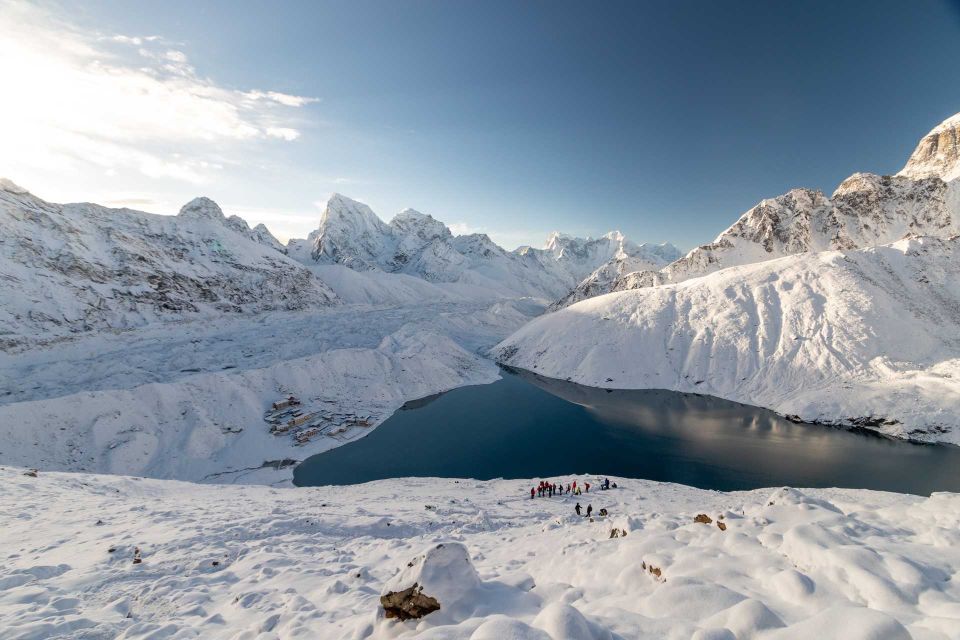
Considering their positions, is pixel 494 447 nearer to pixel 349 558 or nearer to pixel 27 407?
pixel 349 558

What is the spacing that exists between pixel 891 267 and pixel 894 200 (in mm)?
72203

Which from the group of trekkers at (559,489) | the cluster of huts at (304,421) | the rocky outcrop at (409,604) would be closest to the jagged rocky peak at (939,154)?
the group of trekkers at (559,489)

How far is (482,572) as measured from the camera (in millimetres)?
10312

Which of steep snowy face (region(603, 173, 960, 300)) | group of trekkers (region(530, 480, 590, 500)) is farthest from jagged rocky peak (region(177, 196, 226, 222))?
group of trekkers (region(530, 480, 590, 500))

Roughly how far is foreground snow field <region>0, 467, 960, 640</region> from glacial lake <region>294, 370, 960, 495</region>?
14.6 meters

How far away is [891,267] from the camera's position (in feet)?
200

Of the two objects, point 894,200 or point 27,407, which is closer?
point 27,407

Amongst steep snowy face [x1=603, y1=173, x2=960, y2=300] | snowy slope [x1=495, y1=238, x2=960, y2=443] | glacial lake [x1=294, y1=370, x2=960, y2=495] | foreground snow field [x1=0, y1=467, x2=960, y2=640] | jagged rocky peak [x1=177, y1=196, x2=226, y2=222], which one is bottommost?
glacial lake [x1=294, y1=370, x2=960, y2=495]

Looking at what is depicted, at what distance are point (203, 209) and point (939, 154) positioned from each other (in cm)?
27869

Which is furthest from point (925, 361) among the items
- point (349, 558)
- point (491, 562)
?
point (349, 558)

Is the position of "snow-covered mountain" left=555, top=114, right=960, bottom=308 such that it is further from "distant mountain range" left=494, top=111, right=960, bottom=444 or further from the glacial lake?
the glacial lake

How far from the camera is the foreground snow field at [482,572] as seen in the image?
5926 mm

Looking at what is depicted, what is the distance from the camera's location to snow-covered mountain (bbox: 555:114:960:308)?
101 meters

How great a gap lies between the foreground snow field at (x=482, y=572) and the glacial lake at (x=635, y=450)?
47.9ft
